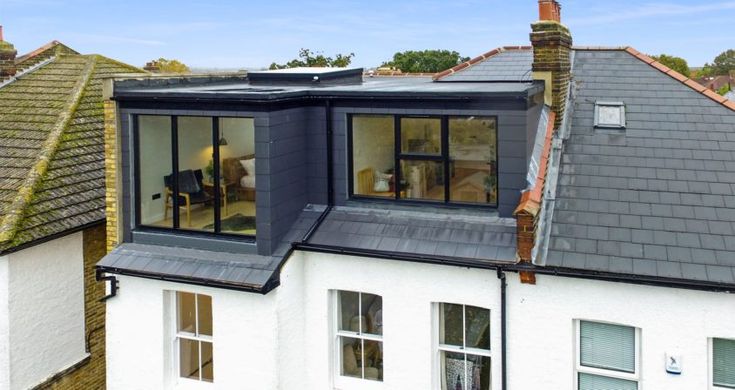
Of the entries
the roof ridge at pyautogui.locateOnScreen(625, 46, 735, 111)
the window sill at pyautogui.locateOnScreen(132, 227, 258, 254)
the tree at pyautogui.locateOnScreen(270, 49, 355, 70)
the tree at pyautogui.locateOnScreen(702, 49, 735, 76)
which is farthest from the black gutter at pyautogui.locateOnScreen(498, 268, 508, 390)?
the tree at pyautogui.locateOnScreen(702, 49, 735, 76)

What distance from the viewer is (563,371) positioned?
370 inches

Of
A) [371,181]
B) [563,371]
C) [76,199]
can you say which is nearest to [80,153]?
[76,199]

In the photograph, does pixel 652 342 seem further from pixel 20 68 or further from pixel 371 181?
pixel 20 68

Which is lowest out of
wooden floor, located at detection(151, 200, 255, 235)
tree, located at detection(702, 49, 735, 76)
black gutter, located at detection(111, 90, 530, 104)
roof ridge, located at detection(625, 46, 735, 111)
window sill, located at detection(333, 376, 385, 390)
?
window sill, located at detection(333, 376, 385, 390)

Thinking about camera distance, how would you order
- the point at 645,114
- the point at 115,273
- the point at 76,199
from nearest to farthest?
the point at 115,273 → the point at 645,114 → the point at 76,199

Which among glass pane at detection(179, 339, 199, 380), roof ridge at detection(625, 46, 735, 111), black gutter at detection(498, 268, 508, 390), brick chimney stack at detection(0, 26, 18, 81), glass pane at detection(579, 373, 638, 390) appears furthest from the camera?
brick chimney stack at detection(0, 26, 18, 81)

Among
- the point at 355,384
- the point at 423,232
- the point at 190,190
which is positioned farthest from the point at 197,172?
the point at 355,384

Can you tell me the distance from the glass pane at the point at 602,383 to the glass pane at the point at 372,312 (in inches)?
130

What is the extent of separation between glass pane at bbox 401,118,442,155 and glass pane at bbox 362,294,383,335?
8.55 feet

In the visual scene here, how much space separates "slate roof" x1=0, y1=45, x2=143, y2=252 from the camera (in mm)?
11570

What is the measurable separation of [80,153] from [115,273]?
416 centimetres

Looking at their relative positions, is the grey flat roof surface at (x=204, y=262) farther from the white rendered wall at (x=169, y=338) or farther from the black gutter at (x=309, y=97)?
the black gutter at (x=309, y=97)

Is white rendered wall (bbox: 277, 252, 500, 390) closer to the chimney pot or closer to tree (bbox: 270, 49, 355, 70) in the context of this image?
the chimney pot

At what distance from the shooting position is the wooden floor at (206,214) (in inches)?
412
